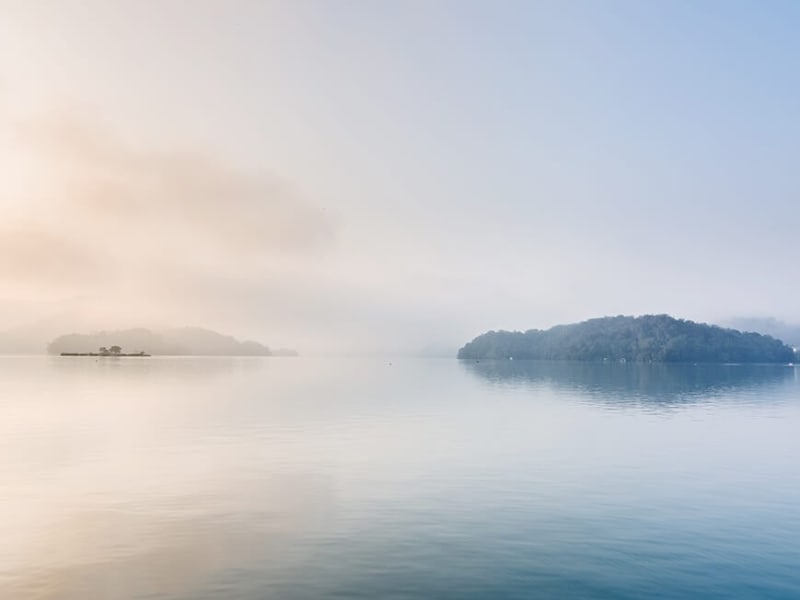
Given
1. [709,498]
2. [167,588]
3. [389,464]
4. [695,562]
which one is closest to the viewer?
[167,588]

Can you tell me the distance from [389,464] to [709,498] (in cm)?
2403

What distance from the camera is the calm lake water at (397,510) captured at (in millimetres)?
24938

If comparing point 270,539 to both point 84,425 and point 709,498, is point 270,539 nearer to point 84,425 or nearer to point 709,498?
point 709,498

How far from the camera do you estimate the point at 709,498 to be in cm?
4031

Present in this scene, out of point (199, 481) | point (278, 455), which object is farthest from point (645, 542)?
point (278, 455)

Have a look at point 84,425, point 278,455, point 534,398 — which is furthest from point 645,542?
point 534,398

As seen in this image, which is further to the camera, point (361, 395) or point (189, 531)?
point (361, 395)

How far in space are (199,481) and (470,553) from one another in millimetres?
24870

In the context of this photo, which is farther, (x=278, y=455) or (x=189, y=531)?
(x=278, y=455)

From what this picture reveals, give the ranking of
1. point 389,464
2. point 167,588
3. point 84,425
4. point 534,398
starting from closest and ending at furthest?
1. point 167,588
2. point 389,464
3. point 84,425
4. point 534,398

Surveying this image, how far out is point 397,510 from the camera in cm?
3594

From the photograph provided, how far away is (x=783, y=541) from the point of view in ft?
101

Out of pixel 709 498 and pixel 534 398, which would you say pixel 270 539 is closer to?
pixel 709 498

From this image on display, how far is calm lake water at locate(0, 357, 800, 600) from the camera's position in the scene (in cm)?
2494
